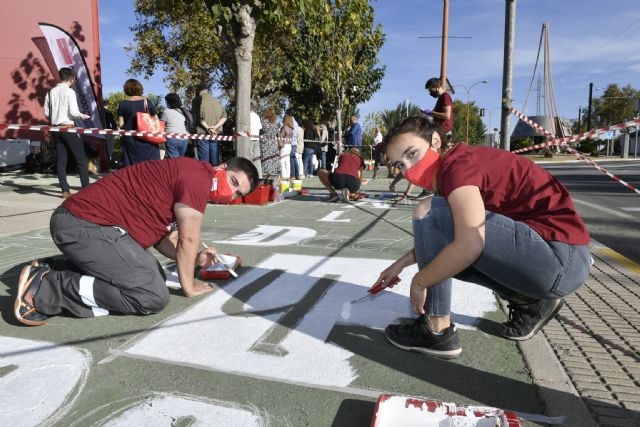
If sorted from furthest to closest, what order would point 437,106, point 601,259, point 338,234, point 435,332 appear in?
point 437,106 → point 338,234 → point 601,259 → point 435,332

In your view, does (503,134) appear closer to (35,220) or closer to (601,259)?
(601,259)

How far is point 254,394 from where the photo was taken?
1.87 meters

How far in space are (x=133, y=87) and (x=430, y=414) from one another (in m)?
6.47

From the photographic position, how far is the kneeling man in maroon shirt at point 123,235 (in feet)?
8.57

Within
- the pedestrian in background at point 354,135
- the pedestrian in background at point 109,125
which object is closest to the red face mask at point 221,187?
the pedestrian in background at point 354,135

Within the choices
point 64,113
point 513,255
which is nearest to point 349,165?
point 64,113

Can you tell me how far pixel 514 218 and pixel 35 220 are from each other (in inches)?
218

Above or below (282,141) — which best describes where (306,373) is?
below

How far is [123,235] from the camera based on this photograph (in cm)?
274

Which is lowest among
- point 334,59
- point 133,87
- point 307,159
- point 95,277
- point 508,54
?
point 95,277

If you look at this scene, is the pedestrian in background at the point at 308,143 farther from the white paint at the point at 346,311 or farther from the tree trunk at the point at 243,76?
the white paint at the point at 346,311

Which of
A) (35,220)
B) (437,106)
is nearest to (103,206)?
(35,220)

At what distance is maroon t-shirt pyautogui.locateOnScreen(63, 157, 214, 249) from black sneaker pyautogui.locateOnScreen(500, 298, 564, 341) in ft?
5.85

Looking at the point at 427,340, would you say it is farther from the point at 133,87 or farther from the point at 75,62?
the point at 75,62
